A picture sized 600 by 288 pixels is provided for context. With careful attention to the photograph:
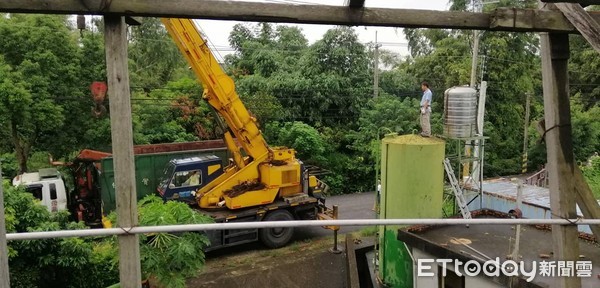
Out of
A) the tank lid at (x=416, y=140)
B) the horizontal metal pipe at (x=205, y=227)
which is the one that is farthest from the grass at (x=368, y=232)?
the horizontal metal pipe at (x=205, y=227)

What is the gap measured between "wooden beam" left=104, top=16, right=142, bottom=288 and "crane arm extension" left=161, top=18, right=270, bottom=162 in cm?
639

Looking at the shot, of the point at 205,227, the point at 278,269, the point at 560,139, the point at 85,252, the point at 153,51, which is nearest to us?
the point at 205,227

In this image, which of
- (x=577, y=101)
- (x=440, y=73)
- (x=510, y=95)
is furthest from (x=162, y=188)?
(x=577, y=101)

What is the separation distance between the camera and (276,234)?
32.5 ft

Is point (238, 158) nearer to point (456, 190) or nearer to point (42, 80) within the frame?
point (456, 190)

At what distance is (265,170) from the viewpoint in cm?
982

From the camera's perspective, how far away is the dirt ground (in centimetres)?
809

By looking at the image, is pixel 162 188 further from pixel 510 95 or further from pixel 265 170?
pixel 510 95

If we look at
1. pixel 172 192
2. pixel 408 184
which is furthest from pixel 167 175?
pixel 408 184

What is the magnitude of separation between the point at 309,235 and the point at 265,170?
6.85 feet

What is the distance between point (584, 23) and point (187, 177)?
27.3ft

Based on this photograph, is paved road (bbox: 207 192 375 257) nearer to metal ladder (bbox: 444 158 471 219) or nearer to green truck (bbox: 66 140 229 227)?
green truck (bbox: 66 140 229 227)

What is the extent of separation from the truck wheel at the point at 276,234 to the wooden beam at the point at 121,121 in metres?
7.42

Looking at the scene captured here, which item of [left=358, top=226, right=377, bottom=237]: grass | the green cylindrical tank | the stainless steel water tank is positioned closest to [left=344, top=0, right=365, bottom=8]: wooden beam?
the green cylindrical tank
